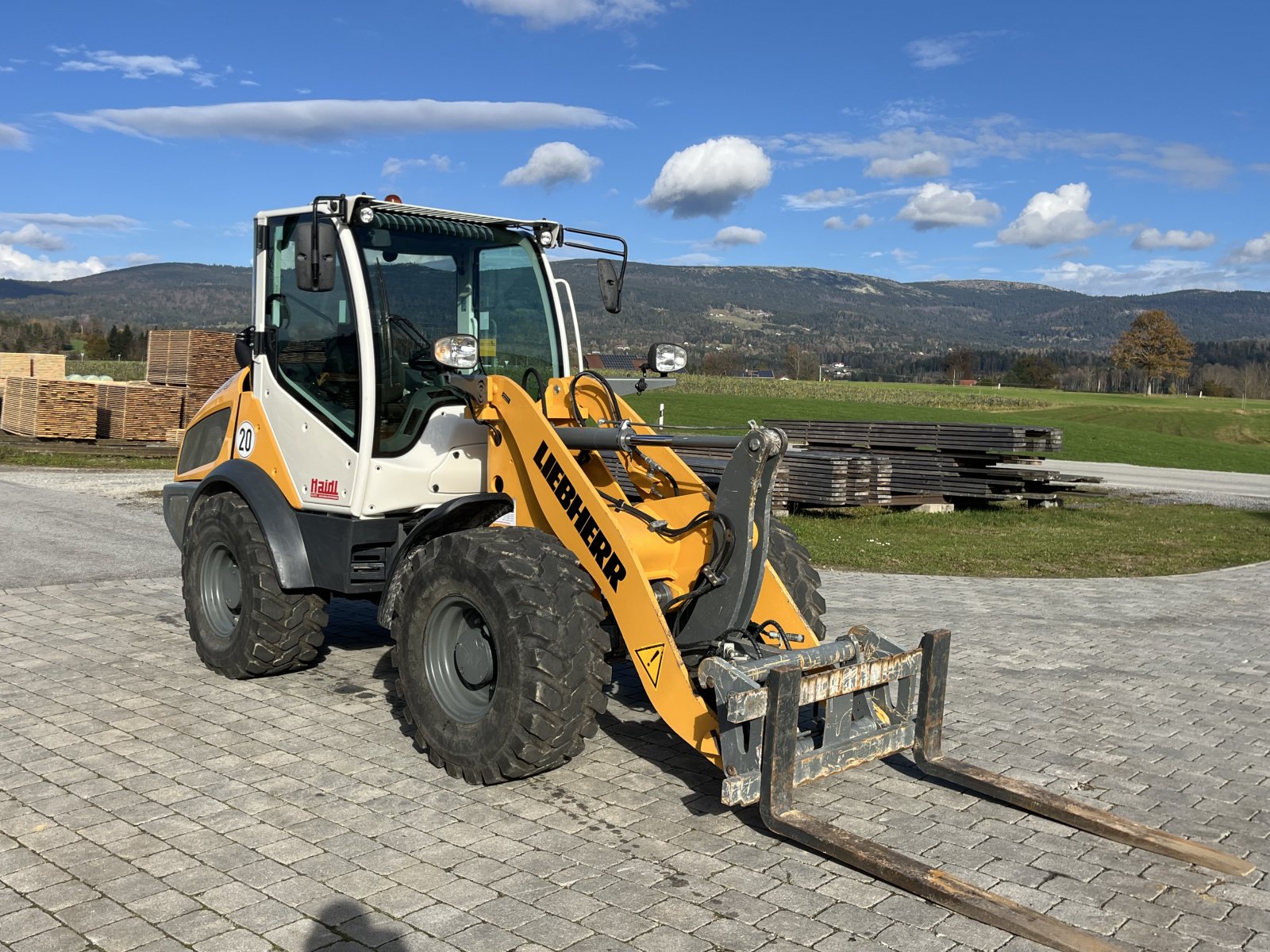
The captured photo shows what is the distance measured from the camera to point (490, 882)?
4379mm

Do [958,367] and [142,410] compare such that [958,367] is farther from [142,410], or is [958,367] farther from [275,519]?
[275,519]

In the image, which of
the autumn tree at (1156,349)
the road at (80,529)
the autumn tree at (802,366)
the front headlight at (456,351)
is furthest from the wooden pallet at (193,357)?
the autumn tree at (1156,349)

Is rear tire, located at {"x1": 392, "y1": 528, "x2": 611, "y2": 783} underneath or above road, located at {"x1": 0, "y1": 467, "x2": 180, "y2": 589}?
above

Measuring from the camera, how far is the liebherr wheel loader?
16.5 feet

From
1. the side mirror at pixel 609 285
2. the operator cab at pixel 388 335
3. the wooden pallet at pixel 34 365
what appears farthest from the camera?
the wooden pallet at pixel 34 365

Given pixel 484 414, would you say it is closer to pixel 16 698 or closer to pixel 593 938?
pixel 593 938

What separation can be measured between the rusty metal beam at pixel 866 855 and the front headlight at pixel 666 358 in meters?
2.37

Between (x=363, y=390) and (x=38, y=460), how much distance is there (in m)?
19.2

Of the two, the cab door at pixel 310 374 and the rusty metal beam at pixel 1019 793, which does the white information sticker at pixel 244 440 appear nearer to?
the cab door at pixel 310 374

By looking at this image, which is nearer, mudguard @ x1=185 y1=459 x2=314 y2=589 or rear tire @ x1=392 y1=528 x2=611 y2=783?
rear tire @ x1=392 y1=528 x2=611 y2=783

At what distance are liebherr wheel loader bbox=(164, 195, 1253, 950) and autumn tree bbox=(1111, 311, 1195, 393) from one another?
10866 cm

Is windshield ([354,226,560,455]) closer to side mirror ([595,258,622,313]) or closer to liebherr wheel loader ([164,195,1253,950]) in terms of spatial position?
liebherr wheel loader ([164,195,1253,950])

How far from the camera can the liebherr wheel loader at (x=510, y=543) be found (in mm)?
5039

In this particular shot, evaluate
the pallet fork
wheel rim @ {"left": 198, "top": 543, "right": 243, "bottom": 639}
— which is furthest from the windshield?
the pallet fork
